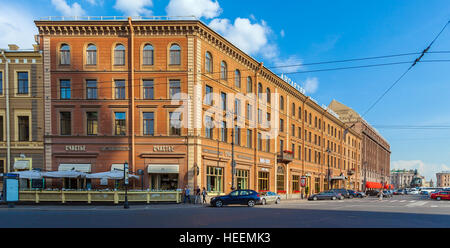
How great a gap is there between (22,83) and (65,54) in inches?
204

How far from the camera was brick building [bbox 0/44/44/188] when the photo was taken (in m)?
31.3

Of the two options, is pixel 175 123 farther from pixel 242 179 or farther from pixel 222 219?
pixel 222 219

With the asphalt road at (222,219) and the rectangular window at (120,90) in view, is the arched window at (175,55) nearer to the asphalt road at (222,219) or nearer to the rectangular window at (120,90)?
the rectangular window at (120,90)

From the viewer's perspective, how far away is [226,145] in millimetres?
35125

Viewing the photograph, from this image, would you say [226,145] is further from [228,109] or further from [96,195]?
[96,195]

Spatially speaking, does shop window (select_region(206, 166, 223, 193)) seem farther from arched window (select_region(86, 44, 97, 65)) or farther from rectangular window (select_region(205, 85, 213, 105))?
arched window (select_region(86, 44, 97, 65))

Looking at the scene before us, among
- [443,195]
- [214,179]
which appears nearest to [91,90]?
[214,179]

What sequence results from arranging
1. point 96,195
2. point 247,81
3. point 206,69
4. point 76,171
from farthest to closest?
point 247,81 → point 206,69 → point 76,171 → point 96,195

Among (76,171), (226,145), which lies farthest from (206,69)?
(76,171)

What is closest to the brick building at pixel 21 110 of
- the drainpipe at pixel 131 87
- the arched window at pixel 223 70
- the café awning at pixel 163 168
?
the drainpipe at pixel 131 87

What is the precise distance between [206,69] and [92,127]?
11752 millimetres

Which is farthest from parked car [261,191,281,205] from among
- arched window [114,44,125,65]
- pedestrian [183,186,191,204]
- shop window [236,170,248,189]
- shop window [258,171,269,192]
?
arched window [114,44,125,65]

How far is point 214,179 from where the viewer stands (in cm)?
3331
